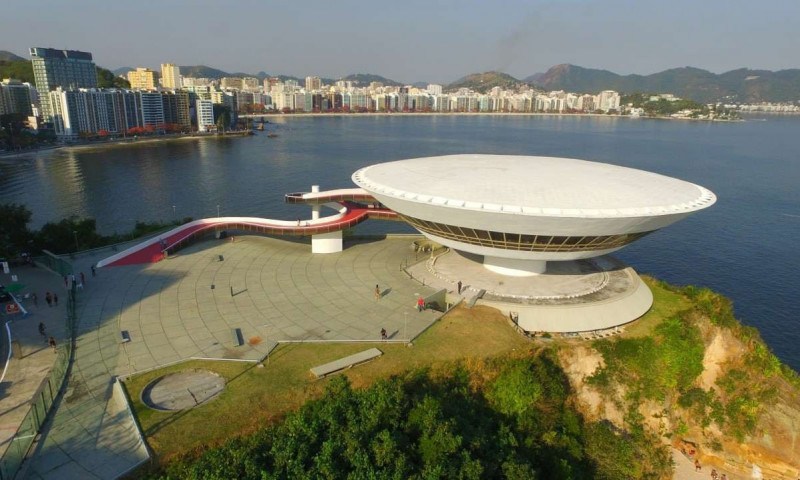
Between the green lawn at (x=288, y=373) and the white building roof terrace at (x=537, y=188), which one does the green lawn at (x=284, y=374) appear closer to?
the green lawn at (x=288, y=373)

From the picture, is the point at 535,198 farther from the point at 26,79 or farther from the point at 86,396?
the point at 26,79

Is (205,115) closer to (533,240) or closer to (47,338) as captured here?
(47,338)

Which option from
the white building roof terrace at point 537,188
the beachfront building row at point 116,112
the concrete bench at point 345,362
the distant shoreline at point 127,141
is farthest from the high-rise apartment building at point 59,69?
the concrete bench at point 345,362

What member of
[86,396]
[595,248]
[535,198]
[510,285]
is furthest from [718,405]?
[86,396]

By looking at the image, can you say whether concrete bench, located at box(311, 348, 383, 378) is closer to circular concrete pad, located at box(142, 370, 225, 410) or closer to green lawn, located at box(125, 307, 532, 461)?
green lawn, located at box(125, 307, 532, 461)

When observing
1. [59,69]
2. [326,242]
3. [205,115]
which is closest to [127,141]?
[205,115]

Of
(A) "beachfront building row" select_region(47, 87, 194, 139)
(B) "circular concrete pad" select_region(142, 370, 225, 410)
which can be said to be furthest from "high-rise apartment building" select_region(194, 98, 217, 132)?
(B) "circular concrete pad" select_region(142, 370, 225, 410)
